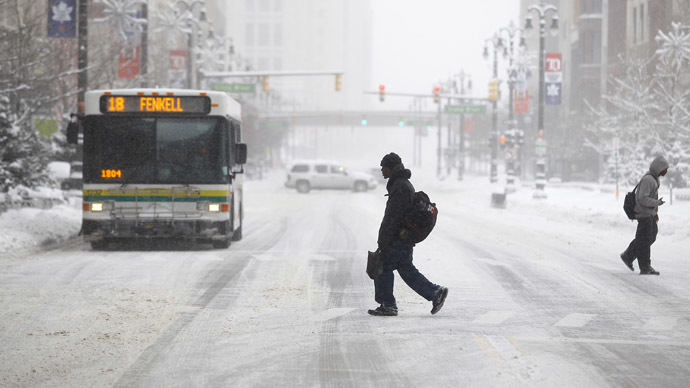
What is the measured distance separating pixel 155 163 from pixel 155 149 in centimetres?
25

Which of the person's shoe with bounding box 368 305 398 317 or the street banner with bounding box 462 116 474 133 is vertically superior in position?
the street banner with bounding box 462 116 474 133

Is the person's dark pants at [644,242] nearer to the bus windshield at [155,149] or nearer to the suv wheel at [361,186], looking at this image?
the bus windshield at [155,149]

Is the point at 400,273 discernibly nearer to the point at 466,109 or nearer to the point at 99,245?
the point at 99,245

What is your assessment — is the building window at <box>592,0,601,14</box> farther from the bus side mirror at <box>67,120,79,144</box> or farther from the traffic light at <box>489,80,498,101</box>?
the bus side mirror at <box>67,120,79,144</box>

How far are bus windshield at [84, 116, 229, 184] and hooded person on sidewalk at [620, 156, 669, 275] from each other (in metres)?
7.08

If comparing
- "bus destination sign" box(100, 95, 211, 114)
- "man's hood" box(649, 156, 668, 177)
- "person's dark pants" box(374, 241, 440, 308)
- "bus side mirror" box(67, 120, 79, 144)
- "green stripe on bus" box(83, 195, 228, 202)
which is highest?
"bus destination sign" box(100, 95, 211, 114)

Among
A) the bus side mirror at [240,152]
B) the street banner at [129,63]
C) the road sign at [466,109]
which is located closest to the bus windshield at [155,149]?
the bus side mirror at [240,152]

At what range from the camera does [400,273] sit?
10055 millimetres

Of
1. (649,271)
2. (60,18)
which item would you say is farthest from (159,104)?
(649,271)

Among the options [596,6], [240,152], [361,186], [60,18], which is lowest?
[361,186]

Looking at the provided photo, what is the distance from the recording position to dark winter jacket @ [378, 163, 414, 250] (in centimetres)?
954

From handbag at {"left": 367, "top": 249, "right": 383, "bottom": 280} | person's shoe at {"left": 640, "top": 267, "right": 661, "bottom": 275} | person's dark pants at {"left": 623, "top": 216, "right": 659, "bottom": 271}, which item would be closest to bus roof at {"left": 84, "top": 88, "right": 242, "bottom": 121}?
person's dark pants at {"left": 623, "top": 216, "right": 659, "bottom": 271}

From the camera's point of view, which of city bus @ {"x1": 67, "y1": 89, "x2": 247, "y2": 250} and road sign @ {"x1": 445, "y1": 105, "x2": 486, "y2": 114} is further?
road sign @ {"x1": 445, "y1": 105, "x2": 486, "y2": 114}

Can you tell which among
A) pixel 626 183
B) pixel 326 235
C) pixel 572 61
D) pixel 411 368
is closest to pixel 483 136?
pixel 572 61
